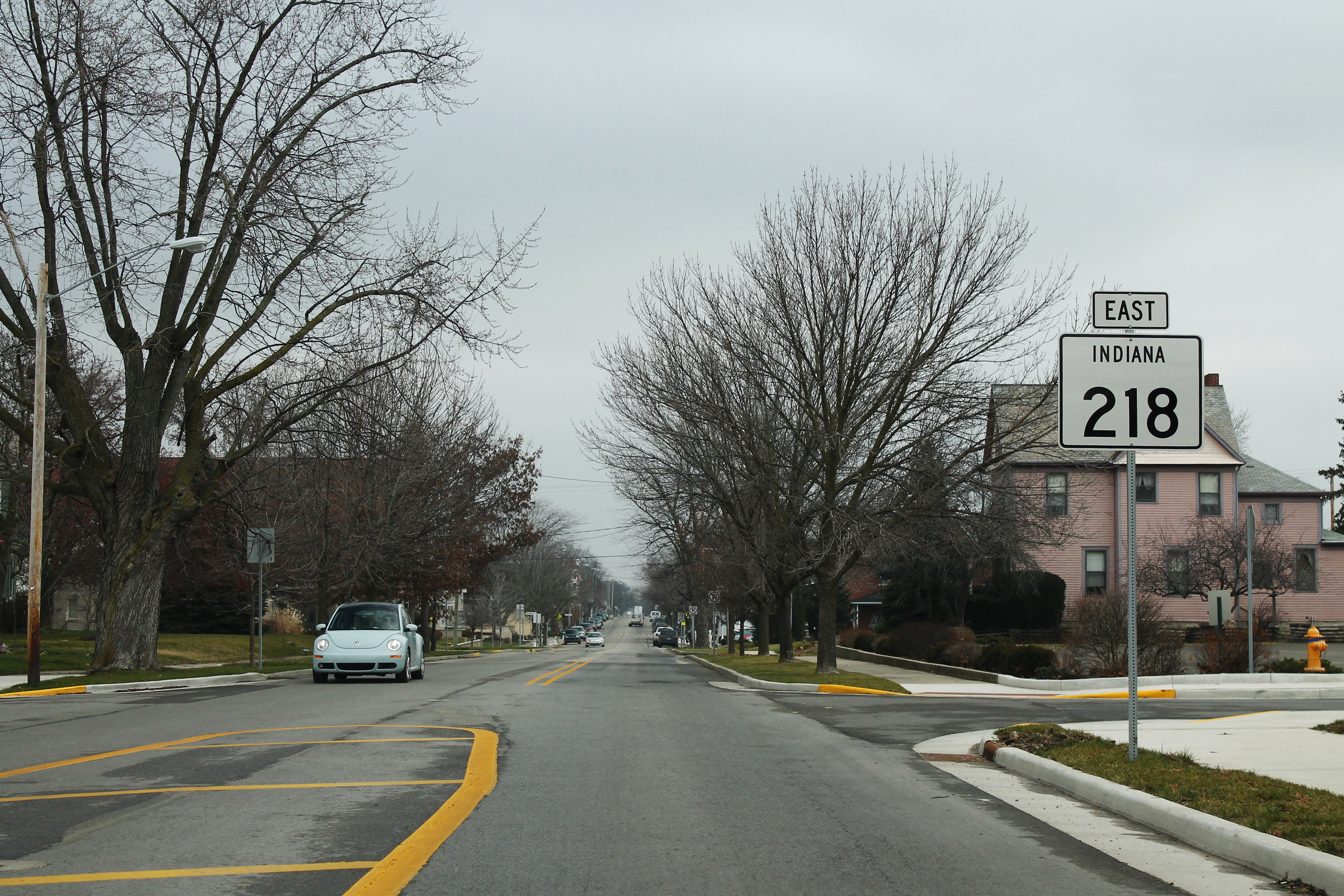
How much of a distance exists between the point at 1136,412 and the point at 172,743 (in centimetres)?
893

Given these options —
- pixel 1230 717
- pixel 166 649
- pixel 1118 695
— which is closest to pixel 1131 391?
pixel 1230 717

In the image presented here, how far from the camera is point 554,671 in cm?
2855

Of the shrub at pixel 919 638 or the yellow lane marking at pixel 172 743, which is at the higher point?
the yellow lane marking at pixel 172 743

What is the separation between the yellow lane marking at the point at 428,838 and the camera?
547cm

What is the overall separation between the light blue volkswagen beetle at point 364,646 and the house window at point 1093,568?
110 feet

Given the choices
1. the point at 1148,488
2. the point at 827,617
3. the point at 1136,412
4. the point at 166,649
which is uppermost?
the point at 1148,488

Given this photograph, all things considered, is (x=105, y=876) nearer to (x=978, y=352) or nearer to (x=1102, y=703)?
(x=1102, y=703)

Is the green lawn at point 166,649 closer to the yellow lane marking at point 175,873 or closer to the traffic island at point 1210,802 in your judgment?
the yellow lane marking at point 175,873

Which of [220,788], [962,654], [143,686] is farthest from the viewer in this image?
[962,654]

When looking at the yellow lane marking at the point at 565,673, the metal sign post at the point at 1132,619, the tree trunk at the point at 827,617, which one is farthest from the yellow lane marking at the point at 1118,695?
the metal sign post at the point at 1132,619

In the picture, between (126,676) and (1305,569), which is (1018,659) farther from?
(1305,569)

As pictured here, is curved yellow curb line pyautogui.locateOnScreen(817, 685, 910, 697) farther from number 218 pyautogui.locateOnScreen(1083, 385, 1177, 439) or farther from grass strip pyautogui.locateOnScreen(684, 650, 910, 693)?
number 218 pyautogui.locateOnScreen(1083, 385, 1177, 439)

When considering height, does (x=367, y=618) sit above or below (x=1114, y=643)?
above

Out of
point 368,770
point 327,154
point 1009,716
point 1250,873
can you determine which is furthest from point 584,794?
point 327,154
